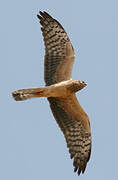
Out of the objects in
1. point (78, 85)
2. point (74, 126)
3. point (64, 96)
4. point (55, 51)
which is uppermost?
point (55, 51)

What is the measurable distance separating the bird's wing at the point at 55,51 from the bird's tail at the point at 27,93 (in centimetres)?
46

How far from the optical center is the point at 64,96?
1357cm

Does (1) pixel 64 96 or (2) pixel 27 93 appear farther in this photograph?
(1) pixel 64 96

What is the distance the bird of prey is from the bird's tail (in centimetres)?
27

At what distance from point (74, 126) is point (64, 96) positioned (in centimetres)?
92

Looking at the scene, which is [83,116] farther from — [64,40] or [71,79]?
[64,40]

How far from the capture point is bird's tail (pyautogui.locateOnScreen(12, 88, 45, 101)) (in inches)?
506

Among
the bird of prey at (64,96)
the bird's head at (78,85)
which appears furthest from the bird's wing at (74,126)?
the bird's head at (78,85)

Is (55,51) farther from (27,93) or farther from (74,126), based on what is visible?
(74,126)

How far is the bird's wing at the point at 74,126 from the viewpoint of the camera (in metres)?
13.7

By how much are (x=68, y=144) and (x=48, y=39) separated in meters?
2.82

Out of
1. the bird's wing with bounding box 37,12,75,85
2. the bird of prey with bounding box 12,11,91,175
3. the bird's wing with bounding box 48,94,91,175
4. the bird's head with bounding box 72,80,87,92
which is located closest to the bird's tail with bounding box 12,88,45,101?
the bird of prey with bounding box 12,11,91,175

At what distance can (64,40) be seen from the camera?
13.9m

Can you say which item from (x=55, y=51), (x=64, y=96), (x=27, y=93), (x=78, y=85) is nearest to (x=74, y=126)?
(x=64, y=96)
